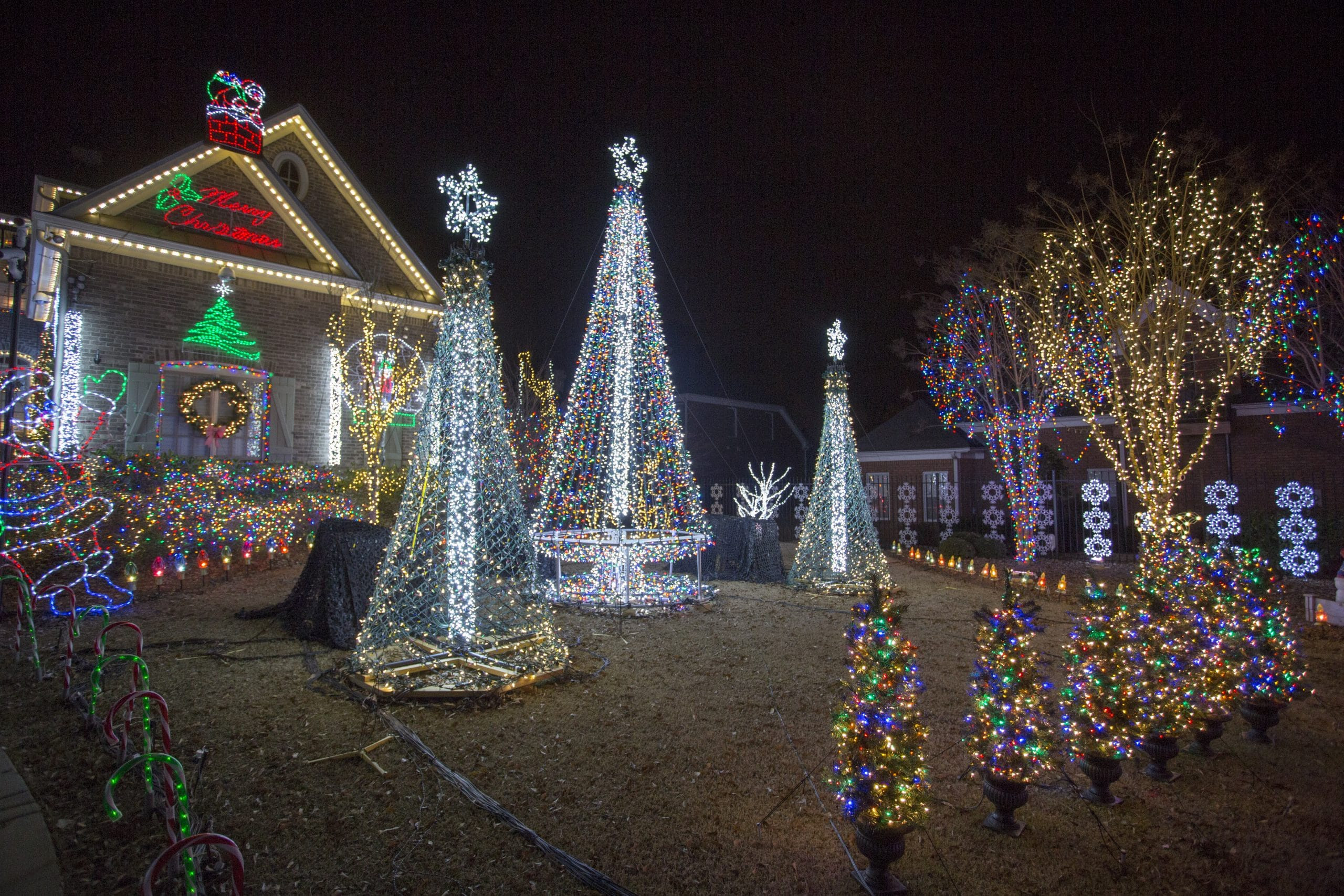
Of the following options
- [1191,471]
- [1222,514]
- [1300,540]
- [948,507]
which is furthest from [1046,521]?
[1300,540]

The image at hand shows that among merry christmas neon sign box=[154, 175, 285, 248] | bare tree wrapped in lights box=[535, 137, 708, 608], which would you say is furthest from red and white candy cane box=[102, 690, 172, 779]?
merry christmas neon sign box=[154, 175, 285, 248]

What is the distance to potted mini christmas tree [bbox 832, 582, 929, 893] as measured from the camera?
299 cm

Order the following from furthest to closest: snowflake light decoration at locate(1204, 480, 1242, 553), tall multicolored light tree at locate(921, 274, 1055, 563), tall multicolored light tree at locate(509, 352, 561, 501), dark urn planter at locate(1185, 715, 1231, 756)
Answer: tall multicolored light tree at locate(509, 352, 561, 501) → snowflake light decoration at locate(1204, 480, 1242, 553) → tall multicolored light tree at locate(921, 274, 1055, 563) → dark urn planter at locate(1185, 715, 1231, 756)

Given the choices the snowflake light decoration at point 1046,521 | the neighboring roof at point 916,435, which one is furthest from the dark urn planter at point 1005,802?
the neighboring roof at point 916,435

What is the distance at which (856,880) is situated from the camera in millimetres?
3096

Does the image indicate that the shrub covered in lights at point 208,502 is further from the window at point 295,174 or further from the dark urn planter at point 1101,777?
the dark urn planter at point 1101,777

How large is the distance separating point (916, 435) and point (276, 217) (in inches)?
769

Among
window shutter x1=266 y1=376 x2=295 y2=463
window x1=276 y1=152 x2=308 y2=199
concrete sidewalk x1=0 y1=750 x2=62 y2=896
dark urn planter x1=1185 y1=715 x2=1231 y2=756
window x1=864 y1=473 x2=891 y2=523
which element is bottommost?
dark urn planter x1=1185 y1=715 x2=1231 y2=756

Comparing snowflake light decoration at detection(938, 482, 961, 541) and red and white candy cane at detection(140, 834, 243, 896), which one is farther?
snowflake light decoration at detection(938, 482, 961, 541)

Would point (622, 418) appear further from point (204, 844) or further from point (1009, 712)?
point (204, 844)

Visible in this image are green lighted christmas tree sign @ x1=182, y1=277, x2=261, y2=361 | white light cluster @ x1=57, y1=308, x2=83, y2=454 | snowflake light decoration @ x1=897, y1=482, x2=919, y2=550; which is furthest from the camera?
snowflake light decoration @ x1=897, y1=482, x2=919, y2=550

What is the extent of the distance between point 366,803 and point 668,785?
1.70m

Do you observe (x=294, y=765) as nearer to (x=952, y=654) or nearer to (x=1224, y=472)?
(x=952, y=654)

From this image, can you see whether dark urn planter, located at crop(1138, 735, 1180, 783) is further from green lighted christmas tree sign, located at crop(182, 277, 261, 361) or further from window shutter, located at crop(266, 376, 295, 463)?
green lighted christmas tree sign, located at crop(182, 277, 261, 361)
